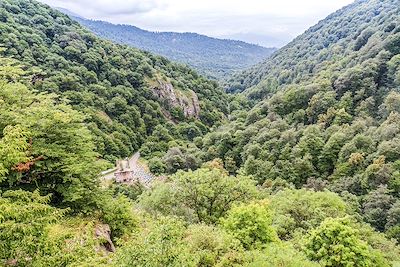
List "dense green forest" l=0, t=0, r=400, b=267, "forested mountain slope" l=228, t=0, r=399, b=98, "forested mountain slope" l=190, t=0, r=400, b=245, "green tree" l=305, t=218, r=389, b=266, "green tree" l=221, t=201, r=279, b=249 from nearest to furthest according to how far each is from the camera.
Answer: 1. "dense green forest" l=0, t=0, r=400, b=267
2. "green tree" l=305, t=218, r=389, b=266
3. "green tree" l=221, t=201, r=279, b=249
4. "forested mountain slope" l=190, t=0, r=400, b=245
5. "forested mountain slope" l=228, t=0, r=399, b=98

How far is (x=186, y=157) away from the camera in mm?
87625

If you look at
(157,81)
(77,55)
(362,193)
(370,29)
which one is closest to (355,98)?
(362,193)

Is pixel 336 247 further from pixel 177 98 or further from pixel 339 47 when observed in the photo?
pixel 339 47

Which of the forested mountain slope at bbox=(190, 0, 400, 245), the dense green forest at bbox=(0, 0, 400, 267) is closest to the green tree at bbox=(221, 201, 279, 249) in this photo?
the dense green forest at bbox=(0, 0, 400, 267)

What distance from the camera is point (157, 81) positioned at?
124938 millimetres

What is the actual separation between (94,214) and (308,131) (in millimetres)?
59466

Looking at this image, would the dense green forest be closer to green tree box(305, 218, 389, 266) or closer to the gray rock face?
green tree box(305, 218, 389, 266)

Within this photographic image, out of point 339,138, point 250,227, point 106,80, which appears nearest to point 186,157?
point 339,138

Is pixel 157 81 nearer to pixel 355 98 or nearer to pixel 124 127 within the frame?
pixel 124 127

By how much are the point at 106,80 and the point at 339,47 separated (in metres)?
84.6

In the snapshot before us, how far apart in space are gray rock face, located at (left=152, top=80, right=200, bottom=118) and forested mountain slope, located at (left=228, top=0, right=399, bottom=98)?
35532 millimetres

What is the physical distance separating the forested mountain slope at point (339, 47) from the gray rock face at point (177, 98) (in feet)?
117

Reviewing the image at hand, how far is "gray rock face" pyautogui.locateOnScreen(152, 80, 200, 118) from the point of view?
12312 cm

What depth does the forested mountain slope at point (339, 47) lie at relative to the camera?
110 metres
